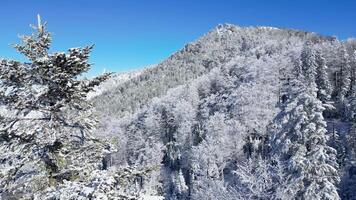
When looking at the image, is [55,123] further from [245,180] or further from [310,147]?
[310,147]

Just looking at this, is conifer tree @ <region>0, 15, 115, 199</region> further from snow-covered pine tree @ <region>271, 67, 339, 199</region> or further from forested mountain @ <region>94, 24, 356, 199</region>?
snow-covered pine tree @ <region>271, 67, 339, 199</region>

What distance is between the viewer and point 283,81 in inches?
4791

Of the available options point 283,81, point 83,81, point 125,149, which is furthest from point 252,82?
point 83,81

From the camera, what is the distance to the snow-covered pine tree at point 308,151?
1071 inches

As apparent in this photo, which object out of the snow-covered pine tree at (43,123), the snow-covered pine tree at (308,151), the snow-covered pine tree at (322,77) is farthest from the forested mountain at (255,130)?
the snow-covered pine tree at (43,123)

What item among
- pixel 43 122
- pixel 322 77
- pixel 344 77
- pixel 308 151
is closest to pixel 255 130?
pixel 322 77

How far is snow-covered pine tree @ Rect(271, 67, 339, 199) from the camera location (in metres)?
27.2

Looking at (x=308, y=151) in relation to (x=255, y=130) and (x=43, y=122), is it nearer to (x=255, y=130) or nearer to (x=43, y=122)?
(x=43, y=122)

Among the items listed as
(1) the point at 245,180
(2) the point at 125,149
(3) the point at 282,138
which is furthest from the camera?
(2) the point at 125,149

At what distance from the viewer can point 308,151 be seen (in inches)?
1121

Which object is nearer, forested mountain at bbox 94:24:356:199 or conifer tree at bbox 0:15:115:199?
conifer tree at bbox 0:15:115:199

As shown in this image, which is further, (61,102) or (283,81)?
(283,81)

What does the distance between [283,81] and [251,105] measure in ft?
58.5

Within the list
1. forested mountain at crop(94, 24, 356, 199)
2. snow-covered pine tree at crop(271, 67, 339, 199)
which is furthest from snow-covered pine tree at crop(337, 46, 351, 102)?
snow-covered pine tree at crop(271, 67, 339, 199)
